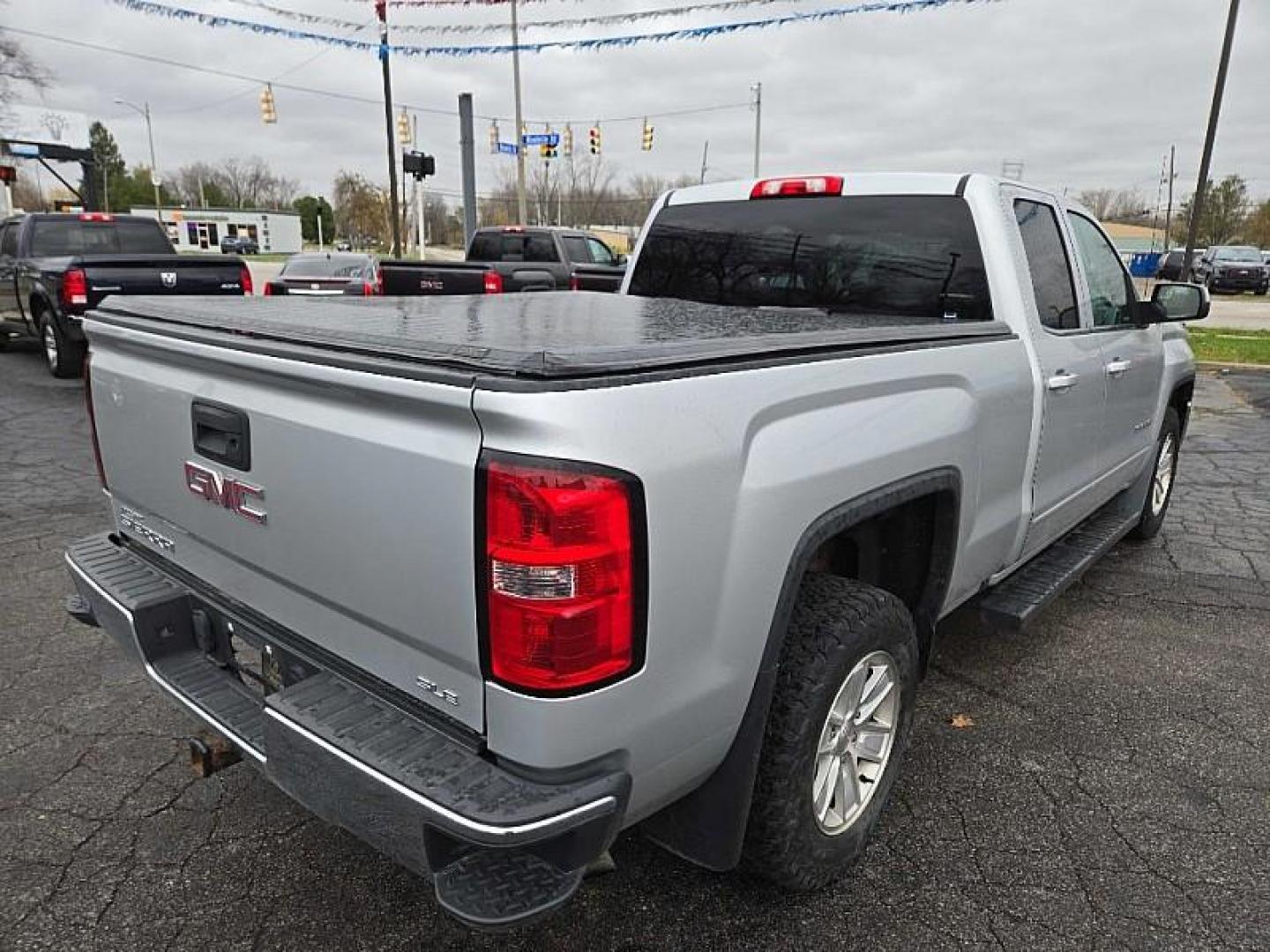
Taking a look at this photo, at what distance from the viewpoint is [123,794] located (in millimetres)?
2861

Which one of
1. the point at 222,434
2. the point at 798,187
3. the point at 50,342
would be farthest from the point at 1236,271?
the point at 222,434

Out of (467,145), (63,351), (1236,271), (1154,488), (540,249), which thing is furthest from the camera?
(1236,271)

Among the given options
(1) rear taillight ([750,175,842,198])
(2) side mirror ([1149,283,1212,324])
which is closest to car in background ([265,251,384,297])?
(1) rear taillight ([750,175,842,198])

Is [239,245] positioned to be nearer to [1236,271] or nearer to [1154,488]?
[1236,271]

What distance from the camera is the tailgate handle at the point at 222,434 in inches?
83.2

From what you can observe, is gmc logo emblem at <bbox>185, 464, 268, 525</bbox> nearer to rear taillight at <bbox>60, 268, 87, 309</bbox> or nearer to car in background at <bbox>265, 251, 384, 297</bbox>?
rear taillight at <bbox>60, 268, 87, 309</bbox>

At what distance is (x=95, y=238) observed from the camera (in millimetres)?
12055

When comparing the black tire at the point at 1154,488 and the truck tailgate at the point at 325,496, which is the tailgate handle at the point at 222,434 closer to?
the truck tailgate at the point at 325,496

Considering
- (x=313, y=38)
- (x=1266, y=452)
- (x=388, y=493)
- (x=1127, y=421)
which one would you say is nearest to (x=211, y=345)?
(x=388, y=493)

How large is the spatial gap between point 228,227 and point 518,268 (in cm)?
7928

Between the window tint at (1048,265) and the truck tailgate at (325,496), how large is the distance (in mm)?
2550

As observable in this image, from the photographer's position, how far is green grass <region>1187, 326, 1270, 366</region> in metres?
14.4

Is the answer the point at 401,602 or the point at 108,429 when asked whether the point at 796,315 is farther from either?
the point at 108,429

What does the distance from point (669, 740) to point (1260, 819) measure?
2149mm
